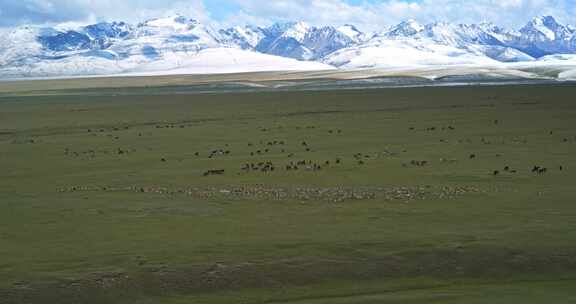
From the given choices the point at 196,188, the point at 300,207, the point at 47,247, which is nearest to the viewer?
the point at 47,247

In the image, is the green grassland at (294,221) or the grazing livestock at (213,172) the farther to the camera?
the grazing livestock at (213,172)

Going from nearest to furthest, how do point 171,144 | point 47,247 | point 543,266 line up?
point 543,266 → point 47,247 → point 171,144

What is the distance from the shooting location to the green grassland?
52.6 feet

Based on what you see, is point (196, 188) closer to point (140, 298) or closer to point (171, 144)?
point (140, 298)

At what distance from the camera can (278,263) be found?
17406mm

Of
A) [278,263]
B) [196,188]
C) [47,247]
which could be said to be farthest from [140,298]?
[196,188]

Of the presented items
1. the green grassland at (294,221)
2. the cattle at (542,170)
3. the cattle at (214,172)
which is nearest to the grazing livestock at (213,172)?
the cattle at (214,172)

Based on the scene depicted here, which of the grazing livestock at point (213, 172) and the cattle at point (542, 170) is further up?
the cattle at point (542, 170)

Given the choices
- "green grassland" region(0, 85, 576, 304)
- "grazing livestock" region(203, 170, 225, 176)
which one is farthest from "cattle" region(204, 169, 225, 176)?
"green grassland" region(0, 85, 576, 304)

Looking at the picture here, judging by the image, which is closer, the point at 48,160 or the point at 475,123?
the point at 48,160

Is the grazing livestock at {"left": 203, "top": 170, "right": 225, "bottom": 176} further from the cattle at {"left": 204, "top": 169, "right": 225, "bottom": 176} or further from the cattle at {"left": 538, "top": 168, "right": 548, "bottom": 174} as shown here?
the cattle at {"left": 538, "top": 168, "right": 548, "bottom": 174}

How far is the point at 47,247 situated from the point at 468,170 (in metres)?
18.1

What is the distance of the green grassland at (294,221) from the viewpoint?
1603 centimetres

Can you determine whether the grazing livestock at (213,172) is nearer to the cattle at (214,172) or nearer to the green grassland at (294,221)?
the cattle at (214,172)
